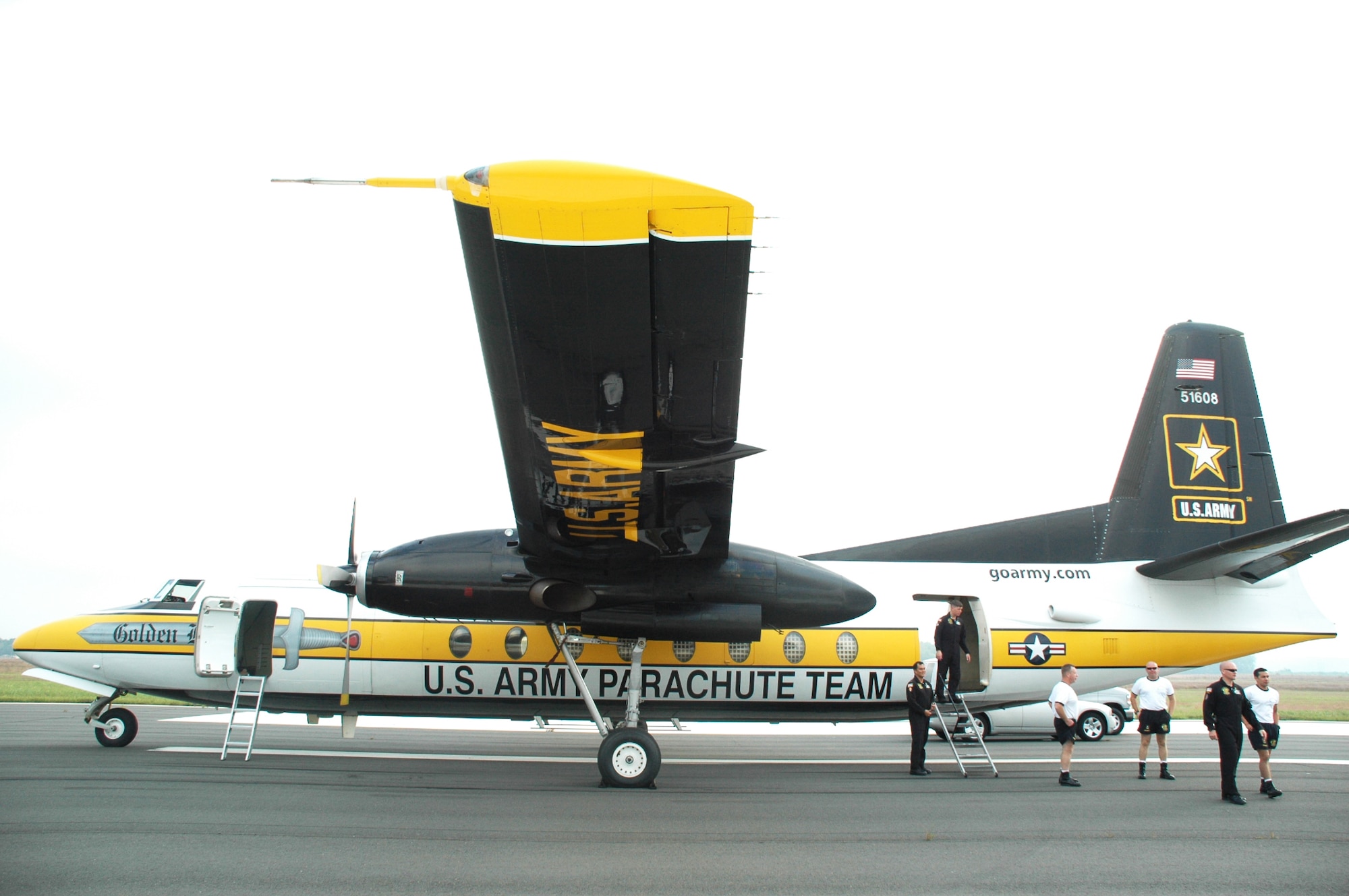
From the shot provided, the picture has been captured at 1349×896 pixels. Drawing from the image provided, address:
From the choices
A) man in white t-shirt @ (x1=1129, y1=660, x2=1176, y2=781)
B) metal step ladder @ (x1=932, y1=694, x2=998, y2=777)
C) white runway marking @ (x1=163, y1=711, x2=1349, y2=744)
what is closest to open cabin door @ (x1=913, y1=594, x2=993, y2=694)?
metal step ladder @ (x1=932, y1=694, x2=998, y2=777)

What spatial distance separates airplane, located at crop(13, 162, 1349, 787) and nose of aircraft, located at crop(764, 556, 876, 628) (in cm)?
3

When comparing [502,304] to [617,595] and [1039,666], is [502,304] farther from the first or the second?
[1039,666]

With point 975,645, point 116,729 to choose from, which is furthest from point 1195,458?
point 116,729

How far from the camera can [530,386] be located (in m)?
6.54

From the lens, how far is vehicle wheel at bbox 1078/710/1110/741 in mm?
17781

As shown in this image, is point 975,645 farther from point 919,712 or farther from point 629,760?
point 629,760

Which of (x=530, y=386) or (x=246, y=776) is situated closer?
(x=530, y=386)

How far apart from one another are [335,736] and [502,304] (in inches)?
480

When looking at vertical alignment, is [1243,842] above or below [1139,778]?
above

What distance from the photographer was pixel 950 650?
11180 mm

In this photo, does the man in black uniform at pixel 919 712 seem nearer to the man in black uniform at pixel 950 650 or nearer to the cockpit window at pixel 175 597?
the man in black uniform at pixel 950 650

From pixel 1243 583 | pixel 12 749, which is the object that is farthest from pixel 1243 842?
pixel 12 749

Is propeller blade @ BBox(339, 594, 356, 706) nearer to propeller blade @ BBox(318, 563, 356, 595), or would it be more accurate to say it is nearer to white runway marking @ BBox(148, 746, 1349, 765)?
propeller blade @ BBox(318, 563, 356, 595)

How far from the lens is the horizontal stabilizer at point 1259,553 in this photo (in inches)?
393
